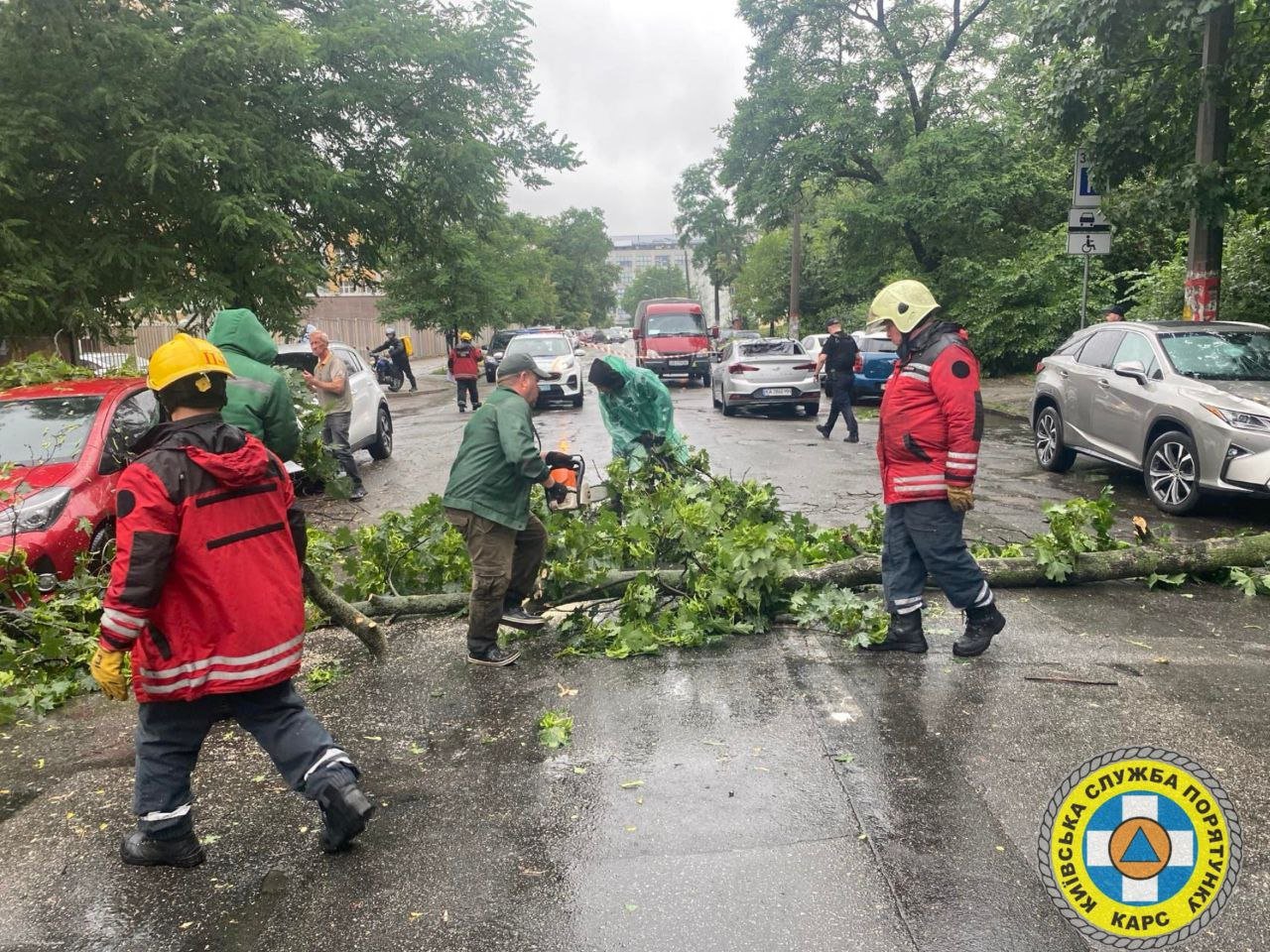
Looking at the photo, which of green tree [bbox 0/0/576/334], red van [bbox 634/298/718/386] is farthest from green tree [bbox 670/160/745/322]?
green tree [bbox 0/0/576/334]

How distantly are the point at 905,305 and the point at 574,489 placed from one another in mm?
2151

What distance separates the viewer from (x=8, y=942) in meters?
2.75

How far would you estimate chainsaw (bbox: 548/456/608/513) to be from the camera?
17.4 ft

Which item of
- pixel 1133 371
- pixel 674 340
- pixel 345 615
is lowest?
pixel 345 615

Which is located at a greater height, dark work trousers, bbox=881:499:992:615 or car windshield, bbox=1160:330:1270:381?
car windshield, bbox=1160:330:1270:381

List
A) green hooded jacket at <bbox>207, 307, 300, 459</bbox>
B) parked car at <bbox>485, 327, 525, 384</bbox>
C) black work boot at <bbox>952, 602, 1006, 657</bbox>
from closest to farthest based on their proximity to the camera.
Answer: black work boot at <bbox>952, 602, 1006, 657</bbox> < green hooded jacket at <bbox>207, 307, 300, 459</bbox> < parked car at <bbox>485, 327, 525, 384</bbox>

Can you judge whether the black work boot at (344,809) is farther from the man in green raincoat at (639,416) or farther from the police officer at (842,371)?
the police officer at (842,371)

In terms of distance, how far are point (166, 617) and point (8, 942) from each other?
1.04 m

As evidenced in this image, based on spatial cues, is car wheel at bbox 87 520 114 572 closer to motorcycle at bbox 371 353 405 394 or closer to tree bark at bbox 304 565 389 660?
tree bark at bbox 304 565 389 660

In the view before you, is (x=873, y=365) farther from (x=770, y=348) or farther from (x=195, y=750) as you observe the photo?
(x=195, y=750)

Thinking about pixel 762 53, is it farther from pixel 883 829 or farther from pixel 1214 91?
pixel 883 829

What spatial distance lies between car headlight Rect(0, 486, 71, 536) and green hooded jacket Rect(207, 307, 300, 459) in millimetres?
1642

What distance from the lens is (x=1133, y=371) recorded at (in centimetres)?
880

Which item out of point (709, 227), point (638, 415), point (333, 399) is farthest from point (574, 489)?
point (709, 227)
